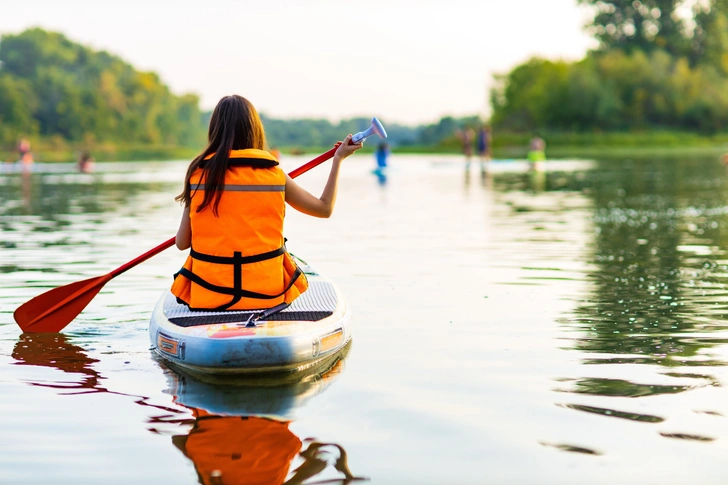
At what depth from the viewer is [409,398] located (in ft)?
17.4

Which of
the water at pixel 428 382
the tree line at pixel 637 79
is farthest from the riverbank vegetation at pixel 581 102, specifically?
the water at pixel 428 382

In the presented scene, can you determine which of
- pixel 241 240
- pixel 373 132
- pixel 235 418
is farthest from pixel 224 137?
pixel 235 418

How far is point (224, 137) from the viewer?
5785mm

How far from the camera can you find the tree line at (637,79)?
9238 centimetres

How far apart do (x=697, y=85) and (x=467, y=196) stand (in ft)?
254

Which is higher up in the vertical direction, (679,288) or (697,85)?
(697,85)

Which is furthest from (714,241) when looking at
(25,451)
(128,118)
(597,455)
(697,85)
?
(128,118)

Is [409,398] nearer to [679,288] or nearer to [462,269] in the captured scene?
[679,288]

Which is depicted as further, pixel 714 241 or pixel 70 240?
pixel 70 240

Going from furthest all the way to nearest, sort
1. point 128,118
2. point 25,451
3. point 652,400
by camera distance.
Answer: point 128,118 < point 652,400 < point 25,451

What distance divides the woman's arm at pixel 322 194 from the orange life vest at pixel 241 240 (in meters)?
0.15

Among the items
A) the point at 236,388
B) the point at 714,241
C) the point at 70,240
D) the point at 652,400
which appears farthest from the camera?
the point at 70,240

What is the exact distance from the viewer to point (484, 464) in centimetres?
424

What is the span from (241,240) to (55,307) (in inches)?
83.8
